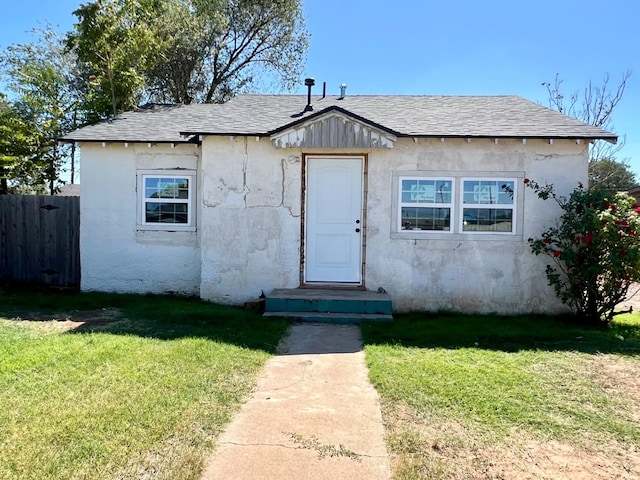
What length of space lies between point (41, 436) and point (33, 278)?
8.14 metres

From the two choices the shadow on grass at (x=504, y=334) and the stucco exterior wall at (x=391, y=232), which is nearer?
the shadow on grass at (x=504, y=334)

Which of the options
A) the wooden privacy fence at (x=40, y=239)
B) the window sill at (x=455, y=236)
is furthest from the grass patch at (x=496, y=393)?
the wooden privacy fence at (x=40, y=239)

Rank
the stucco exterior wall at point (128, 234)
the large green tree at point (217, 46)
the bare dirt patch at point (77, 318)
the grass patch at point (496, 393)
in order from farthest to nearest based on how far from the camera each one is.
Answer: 1. the large green tree at point (217, 46)
2. the stucco exterior wall at point (128, 234)
3. the bare dirt patch at point (77, 318)
4. the grass patch at point (496, 393)

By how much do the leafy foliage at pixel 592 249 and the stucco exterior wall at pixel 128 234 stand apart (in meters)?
6.26

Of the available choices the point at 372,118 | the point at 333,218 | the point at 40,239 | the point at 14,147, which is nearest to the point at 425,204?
the point at 333,218

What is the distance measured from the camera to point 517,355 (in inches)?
207

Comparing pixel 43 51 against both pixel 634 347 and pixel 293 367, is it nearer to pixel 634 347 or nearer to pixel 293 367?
pixel 293 367

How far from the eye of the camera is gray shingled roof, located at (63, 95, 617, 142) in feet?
25.2

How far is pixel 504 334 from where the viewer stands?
623cm

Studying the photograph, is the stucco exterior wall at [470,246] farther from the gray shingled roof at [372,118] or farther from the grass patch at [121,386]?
the grass patch at [121,386]

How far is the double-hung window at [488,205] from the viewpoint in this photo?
7.75 metres

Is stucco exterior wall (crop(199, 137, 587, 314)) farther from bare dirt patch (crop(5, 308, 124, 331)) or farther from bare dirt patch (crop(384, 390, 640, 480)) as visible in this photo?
bare dirt patch (crop(384, 390, 640, 480))

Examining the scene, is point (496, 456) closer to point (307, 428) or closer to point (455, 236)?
point (307, 428)

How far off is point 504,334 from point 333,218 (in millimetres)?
3415
